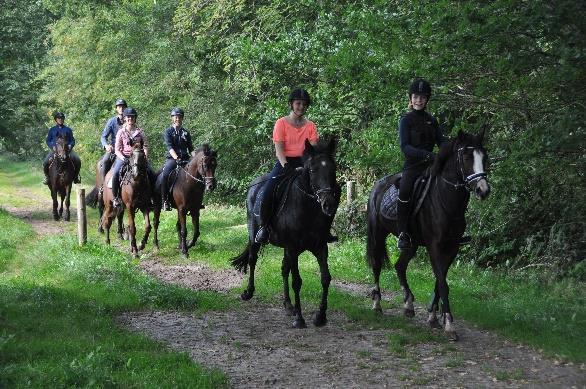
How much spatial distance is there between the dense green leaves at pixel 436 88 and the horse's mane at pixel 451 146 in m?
1.53

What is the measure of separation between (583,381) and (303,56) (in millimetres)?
10921

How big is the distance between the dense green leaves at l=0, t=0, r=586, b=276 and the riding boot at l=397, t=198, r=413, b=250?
2.12 meters

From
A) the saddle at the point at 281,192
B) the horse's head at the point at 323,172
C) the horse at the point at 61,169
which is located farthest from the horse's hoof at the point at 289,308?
the horse at the point at 61,169

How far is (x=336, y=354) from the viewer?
8.32 meters

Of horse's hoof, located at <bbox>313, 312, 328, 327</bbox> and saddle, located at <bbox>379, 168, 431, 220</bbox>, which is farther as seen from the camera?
horse's hoof, located at <bbox>313, 312, 328, 327</bbox>

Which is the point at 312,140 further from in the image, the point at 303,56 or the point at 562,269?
the point at 303,56

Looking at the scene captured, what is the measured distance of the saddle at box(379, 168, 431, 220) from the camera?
31.6 ft

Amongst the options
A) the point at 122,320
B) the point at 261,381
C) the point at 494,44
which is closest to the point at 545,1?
the point at 494,44

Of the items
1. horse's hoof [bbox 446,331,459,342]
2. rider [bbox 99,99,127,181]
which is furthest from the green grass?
rider [bbox 99,99,127,181]

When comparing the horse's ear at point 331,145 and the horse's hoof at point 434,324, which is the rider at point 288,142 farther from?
the horse's hoof at point 434,324

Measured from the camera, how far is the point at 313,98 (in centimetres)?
1702

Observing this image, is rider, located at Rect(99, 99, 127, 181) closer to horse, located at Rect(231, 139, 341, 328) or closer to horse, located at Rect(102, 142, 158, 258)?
horse, located at Rect(102, 142, 158, 258)

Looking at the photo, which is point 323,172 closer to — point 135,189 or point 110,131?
point 135,189

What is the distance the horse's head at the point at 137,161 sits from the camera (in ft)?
54.5
